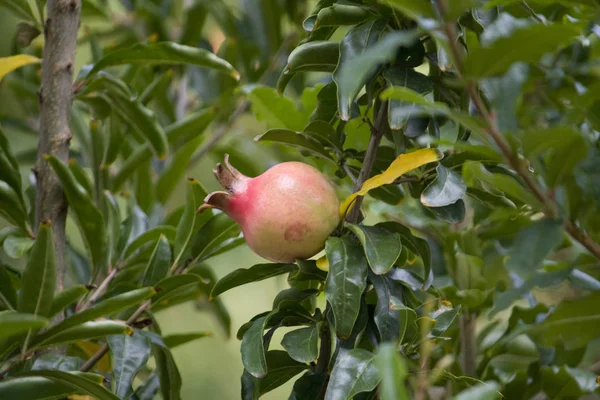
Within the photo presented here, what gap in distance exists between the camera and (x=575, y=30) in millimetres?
426

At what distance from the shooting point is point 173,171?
3.51 feet

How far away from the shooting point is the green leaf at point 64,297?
27.4 inches

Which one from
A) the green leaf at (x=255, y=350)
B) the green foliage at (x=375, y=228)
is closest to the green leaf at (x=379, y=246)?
the green foliage at (x=375, y=228)

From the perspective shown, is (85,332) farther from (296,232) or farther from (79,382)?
(296,232)

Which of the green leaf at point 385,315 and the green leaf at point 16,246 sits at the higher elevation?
the green leaf at point 16,246

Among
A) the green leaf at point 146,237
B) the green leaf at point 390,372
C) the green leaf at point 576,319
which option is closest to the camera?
the green leaf at point 390,372

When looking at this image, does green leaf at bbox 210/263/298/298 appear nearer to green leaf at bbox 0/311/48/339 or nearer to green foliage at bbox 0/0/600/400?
green foliage at bbox 0/0/600/400

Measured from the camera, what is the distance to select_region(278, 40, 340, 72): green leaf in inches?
26.0

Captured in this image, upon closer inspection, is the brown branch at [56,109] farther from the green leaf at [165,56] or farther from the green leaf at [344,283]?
the green leaf at [344,283]

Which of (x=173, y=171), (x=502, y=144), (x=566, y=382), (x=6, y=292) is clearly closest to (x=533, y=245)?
(x=502, y=144)

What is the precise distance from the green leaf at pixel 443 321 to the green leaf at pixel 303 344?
0.10 meters

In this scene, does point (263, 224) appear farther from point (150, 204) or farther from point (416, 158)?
point (150, 204)

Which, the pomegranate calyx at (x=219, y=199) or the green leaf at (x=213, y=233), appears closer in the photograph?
the pomegranate calyx at (x=219, y=199)

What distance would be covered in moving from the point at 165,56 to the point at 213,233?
8.8 inches
